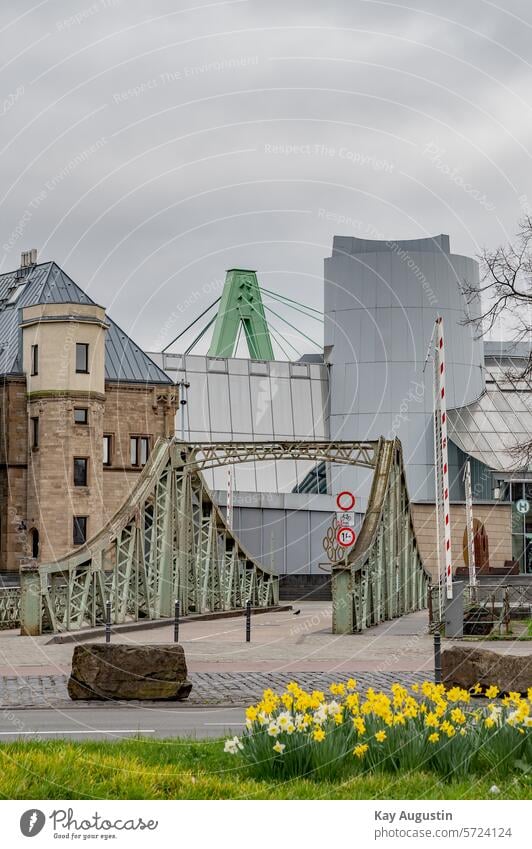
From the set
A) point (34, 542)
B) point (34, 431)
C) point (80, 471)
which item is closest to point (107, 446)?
point (80, 471)

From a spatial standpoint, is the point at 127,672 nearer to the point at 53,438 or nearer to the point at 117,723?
the point at 117,723

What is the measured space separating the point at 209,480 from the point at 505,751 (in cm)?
6897

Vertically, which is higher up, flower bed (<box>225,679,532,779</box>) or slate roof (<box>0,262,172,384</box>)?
slate roof (<box>0,262,172,384</box>)

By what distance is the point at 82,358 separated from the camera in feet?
208

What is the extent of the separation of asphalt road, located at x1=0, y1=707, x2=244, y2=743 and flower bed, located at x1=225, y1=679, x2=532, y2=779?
138 inches

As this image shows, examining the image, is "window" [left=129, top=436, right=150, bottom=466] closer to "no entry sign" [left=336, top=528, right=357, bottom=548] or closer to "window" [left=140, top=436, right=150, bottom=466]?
"window" [left=140, top=436, right=150, bottom=466]


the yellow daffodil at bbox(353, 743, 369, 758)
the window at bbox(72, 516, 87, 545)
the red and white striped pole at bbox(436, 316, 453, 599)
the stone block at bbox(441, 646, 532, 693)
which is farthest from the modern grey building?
the yellow daffodil at bbox(353, 743, 369, 758)

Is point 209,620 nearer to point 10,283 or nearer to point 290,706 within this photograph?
point 290,706

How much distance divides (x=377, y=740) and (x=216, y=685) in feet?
34.7

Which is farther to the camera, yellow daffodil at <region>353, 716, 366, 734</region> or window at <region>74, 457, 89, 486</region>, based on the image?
window at <region>74, 457, 89, 486</region>

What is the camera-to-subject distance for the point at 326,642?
30.7m

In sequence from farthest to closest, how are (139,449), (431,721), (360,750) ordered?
(139,449), (431,721), (360,750)

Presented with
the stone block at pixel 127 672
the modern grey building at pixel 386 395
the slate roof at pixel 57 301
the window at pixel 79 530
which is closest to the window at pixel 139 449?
the slate roof at pixel 57 301

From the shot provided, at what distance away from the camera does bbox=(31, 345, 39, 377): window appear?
63.5m
